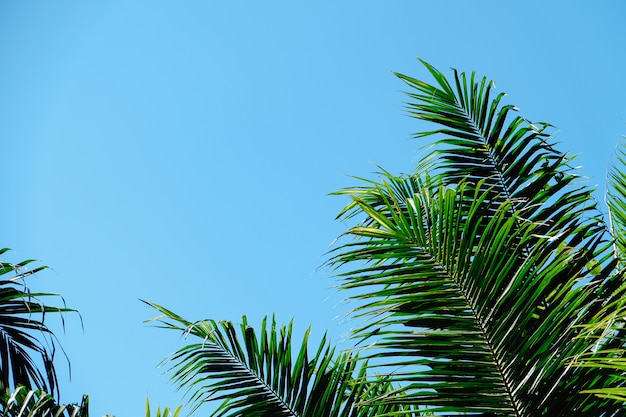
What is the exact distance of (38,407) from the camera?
2256mm

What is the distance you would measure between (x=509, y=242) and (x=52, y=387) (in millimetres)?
1816

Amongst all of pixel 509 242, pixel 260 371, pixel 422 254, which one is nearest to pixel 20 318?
pixel 260 371

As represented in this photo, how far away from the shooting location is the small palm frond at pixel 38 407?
2248 millimetres

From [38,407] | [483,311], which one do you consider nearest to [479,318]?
[483,311]

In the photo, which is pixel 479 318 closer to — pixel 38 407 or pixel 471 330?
pixel 471 330

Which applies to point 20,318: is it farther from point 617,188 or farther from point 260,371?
point 617,188

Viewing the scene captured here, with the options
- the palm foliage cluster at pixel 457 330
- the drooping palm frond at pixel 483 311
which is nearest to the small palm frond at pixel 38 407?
the palm foliage cluster at pixel 457 330

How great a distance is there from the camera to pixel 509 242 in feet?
6.89

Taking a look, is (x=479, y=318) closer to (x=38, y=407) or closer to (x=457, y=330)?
(x=457, y=330)

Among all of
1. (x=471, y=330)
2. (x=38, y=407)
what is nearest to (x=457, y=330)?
(x=471, y=330)

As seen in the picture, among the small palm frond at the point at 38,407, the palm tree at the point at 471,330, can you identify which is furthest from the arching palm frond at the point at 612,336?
the small palm frond at the point at 38,407

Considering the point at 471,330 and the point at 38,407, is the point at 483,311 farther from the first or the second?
the point at 38,407

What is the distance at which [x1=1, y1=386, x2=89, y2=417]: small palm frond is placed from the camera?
7.38 ft

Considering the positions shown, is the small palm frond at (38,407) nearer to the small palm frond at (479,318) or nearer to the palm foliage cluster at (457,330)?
the palm foliage cluster at (457,330)
